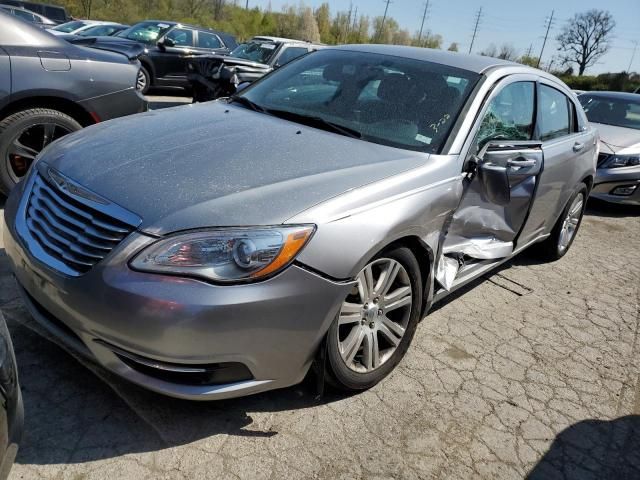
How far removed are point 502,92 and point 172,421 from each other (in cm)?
268

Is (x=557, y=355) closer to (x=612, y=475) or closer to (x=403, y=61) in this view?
(x=612, y=475)

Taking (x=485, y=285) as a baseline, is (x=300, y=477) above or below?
above

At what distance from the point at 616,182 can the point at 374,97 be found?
5245mm

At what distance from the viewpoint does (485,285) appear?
4.39m

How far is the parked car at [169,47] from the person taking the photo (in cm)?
1186

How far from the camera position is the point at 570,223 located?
5199 millimetres

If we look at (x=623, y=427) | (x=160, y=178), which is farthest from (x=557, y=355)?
(x=160, y=178)

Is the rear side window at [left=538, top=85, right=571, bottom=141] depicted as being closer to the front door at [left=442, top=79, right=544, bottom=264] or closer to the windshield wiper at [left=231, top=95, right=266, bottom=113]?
the front door at [left=442, top=79, right=544, bottom=264]

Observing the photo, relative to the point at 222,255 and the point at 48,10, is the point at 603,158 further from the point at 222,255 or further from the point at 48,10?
the point at 48,10

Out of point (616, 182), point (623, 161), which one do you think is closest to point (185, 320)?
point (616, 182)

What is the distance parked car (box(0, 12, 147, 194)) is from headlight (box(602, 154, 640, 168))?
19.9 ft

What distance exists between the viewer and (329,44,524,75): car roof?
11.5ft

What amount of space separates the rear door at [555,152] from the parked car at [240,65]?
13.5 ft

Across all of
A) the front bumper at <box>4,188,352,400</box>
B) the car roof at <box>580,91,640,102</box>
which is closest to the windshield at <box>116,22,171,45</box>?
the car roof at <box>580,91,640,102</box>
